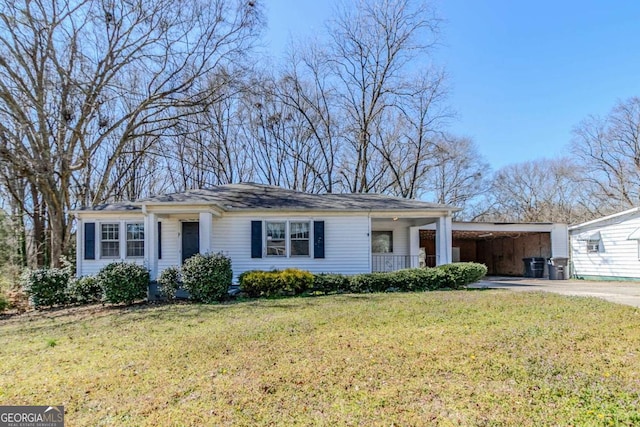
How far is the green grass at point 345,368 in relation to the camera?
322 cm

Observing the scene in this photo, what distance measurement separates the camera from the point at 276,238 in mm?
12266


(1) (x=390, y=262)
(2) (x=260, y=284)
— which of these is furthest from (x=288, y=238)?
(1) (x=390, y=262)

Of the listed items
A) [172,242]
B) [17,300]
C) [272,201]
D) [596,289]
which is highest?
[272,201]

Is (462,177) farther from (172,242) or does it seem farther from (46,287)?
(46,287)

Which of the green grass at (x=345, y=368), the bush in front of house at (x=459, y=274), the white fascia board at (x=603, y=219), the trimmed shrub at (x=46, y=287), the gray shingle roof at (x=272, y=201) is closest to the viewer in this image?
the green grass at (x=345, y=368)

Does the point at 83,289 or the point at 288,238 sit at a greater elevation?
the point at 288,238

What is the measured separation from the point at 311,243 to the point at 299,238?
18.0 inches

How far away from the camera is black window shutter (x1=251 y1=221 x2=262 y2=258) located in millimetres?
12016

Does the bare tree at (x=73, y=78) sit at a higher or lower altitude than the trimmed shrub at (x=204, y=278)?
higher

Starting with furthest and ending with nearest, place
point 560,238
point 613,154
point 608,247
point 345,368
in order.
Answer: point 613,154 → point 560,238 → point 608,247 → point 345,368

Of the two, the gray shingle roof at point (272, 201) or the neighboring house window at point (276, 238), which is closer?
the gray shingle roof at point (272, 201)

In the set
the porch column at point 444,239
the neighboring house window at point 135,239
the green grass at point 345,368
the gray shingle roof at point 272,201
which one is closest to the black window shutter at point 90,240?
the gray shingle roof at point 272,201

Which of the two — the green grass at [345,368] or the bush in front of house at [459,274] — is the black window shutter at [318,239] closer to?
the bush in front of house at [459,274]

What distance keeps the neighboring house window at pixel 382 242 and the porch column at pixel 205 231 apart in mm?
6529
